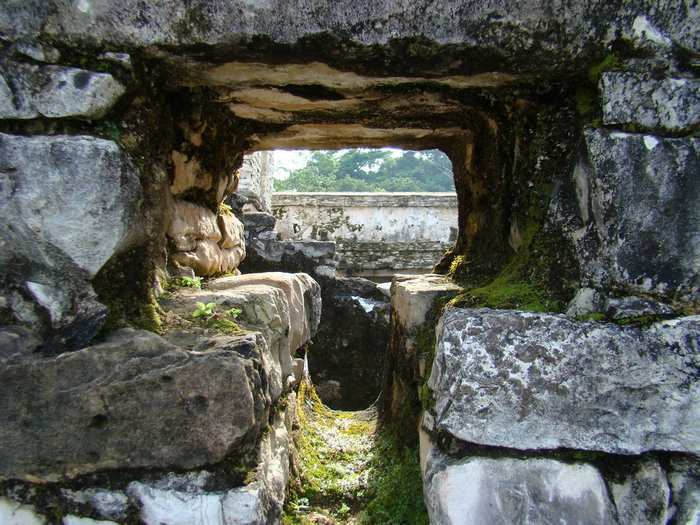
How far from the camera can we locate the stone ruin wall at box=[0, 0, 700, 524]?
1409 millimetres

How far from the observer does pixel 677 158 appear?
4.91 ft

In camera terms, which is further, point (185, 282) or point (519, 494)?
point (185, 282)

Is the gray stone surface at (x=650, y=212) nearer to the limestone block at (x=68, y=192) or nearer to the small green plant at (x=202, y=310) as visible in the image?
the small green plant at (x=202, y=310)

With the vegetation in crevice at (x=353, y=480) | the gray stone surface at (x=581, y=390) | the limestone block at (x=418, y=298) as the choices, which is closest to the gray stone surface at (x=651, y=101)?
the gray stone surface at (x=581, y=390)

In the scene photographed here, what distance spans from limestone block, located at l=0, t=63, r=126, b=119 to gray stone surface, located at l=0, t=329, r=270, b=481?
725 mm

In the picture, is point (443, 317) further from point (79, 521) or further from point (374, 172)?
point (374, 172)

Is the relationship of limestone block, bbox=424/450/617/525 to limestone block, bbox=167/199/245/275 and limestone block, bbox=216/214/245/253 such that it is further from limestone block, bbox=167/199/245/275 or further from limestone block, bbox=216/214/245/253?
limestone block, bbox=216/214/245/253

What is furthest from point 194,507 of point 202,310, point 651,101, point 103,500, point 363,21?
point 651,101

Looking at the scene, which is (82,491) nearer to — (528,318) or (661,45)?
(528,318)

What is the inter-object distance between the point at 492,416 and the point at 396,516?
0.70 metres

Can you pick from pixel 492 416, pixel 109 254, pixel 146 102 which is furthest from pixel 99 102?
pixel 492 416

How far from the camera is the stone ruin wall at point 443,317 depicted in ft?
4.62

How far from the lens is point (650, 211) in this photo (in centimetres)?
150

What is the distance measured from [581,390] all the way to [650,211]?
0.57m
